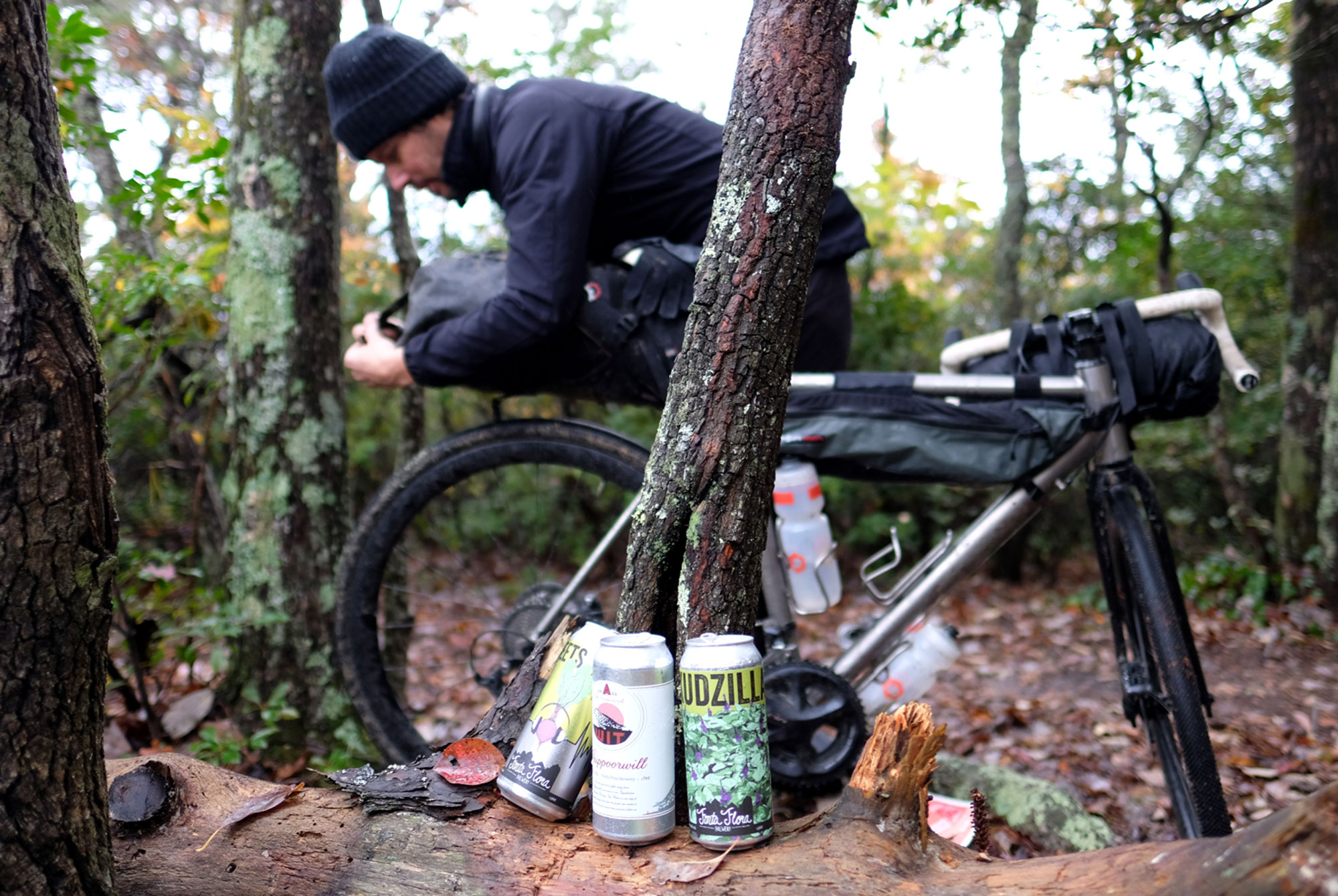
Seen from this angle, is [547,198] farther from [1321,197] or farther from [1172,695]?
[1321,197]

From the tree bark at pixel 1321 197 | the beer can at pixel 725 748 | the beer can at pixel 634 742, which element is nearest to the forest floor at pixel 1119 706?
the tree bark at pixel 1321 197

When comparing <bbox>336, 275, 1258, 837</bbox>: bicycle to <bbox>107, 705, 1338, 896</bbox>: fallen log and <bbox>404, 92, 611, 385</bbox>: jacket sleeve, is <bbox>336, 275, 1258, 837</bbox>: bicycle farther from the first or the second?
<bbox>107, 705, 1338, 896</bbox>: fallen log

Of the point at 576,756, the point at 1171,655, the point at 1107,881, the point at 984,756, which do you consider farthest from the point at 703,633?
the point at 984,756

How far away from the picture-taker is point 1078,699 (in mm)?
3809

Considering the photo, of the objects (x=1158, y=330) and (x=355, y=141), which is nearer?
(x=1158, y=330)

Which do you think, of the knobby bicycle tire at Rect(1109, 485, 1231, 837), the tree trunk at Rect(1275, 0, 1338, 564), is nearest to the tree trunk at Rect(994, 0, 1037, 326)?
the tree trunk at Rect(1275, 0, 1338, 564)

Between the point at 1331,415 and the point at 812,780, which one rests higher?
the point at 1331,415

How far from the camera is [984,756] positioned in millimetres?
3096

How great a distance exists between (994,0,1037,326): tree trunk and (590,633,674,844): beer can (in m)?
5.34

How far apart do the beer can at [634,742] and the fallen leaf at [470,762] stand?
0.24 meters

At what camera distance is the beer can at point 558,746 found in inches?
55.0

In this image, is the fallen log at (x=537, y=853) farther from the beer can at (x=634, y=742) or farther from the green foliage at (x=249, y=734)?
the green foliage at (x=249, y=734)

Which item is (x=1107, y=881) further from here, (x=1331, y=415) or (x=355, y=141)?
(x=1331, y=415)

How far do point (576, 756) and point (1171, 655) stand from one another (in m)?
1.48
